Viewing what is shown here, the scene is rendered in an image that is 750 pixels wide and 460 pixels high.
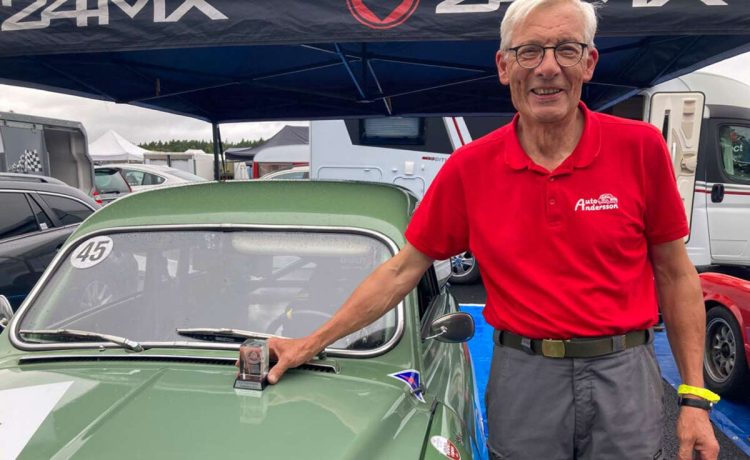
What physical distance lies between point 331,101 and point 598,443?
15.1 feet

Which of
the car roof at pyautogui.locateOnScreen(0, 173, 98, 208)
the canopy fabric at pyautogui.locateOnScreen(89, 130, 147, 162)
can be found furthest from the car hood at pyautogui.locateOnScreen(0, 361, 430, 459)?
the canopy fabric at pyautogui.locateOnScreen(89, 130, 147, 162)

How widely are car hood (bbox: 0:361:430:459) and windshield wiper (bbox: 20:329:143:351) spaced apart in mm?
96

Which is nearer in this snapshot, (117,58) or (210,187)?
(210,187)

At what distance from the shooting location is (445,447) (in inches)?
65.5

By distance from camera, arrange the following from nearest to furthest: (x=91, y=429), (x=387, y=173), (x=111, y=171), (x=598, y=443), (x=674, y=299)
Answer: (x=91, y=429), (x=598, y=443), (x=674, y=299), (x=387, y=173), (x=111, y=171)

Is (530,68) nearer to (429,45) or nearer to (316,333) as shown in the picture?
(316,333)

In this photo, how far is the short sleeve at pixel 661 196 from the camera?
5.28ft

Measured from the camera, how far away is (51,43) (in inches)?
115

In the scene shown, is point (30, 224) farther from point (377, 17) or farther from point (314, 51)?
point (377, 17)

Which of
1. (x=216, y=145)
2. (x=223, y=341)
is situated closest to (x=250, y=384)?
(x=223, y=341)

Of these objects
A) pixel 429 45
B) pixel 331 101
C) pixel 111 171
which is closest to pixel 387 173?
pixel 331 101

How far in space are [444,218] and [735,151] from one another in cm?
728

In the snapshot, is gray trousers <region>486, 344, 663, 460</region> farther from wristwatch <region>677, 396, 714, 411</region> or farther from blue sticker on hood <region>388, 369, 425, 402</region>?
blue sticker on hood <region>388, 369, 425, 402</region>

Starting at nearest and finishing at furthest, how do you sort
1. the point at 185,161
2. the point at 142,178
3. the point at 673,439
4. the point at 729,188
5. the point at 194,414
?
the point at 194,414 → the point at 673,439 → the point at 729,188 → the point at 142,178 → the point at 185,161
